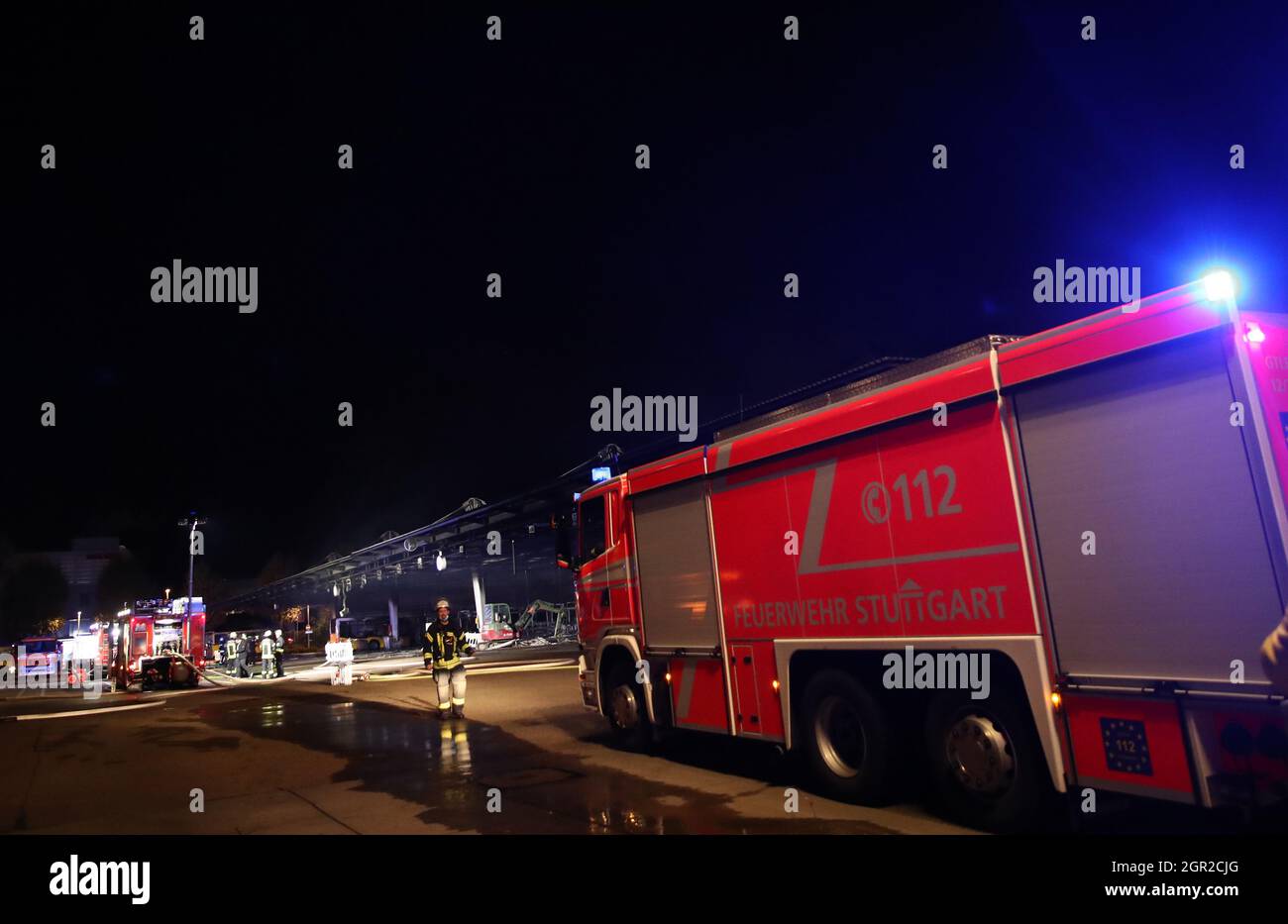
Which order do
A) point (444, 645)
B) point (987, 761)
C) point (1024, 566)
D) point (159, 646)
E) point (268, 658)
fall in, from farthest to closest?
point (159, 646) < point (268, 658) < point (444, 645) < point (987, 761) < point (1024, 566)

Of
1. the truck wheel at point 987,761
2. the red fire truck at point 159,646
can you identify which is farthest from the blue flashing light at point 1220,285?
the red fire truck at point 159,646

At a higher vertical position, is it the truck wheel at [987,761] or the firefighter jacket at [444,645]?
the firefighter jacket at [444,645]

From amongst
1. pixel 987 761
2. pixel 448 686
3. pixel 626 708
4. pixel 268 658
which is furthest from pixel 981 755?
pixel 268 658

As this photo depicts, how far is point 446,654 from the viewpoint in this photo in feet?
43.6

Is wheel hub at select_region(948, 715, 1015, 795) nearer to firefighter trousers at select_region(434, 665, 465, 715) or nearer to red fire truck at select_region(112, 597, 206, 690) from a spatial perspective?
firefighter trousers at select_region(434, 665, 465, 715)

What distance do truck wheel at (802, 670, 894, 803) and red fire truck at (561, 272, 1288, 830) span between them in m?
0.02

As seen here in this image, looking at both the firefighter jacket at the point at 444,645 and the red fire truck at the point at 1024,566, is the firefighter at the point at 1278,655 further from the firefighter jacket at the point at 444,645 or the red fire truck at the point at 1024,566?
the firefighter jacket at the point at 444,645

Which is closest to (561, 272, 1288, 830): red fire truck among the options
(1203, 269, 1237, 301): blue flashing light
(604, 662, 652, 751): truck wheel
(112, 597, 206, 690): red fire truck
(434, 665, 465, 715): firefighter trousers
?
(1203, 269, 1237, 301): blue flashing light

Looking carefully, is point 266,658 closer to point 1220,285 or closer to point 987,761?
point 987,761

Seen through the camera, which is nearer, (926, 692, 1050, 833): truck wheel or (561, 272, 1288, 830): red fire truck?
(561, 272, 1288, 830): red fire truck

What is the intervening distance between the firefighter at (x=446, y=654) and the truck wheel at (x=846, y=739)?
766 centimetres

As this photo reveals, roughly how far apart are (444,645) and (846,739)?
8214 mm

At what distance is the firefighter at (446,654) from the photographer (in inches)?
518

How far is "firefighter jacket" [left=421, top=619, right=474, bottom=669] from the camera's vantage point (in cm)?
1314
